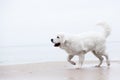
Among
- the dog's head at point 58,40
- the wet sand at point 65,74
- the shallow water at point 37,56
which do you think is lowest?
the shallow water at point 37,56

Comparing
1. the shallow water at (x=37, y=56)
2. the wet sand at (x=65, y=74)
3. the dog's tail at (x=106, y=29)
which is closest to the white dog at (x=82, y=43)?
the dog's tail at (x=106, y=29)

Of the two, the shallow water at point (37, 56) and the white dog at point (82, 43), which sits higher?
the white dog at point (82, 43)

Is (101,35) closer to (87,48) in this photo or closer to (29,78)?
(87,48)

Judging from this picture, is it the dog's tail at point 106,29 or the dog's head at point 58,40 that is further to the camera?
the dog's tail at point 106,29

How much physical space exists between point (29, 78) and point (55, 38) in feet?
8.59

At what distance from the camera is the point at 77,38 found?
10461 mm

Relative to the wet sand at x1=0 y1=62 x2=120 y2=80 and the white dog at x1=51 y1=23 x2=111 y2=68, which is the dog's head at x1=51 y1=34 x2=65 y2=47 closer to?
the white dog at x1=51 y1=23 x2=111 y2=68

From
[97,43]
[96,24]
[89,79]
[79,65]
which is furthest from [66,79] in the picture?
[96,24]

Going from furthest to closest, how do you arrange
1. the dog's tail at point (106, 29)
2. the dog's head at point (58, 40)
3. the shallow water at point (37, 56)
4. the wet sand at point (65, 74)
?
the shallow water at point (37, 56) < the dog's tail at point (106, 29) < the dog's head at point (58, 40) < the wet sand at point (65, 74)

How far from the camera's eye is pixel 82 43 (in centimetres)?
1052

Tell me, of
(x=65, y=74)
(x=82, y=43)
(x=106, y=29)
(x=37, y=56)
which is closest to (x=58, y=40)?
(x=82, y=43)

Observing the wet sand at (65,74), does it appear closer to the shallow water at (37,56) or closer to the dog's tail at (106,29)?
the dog's tail at (106,29)

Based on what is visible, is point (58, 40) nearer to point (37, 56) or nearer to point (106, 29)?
point (106, 29)

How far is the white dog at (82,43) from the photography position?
10.4 meters
